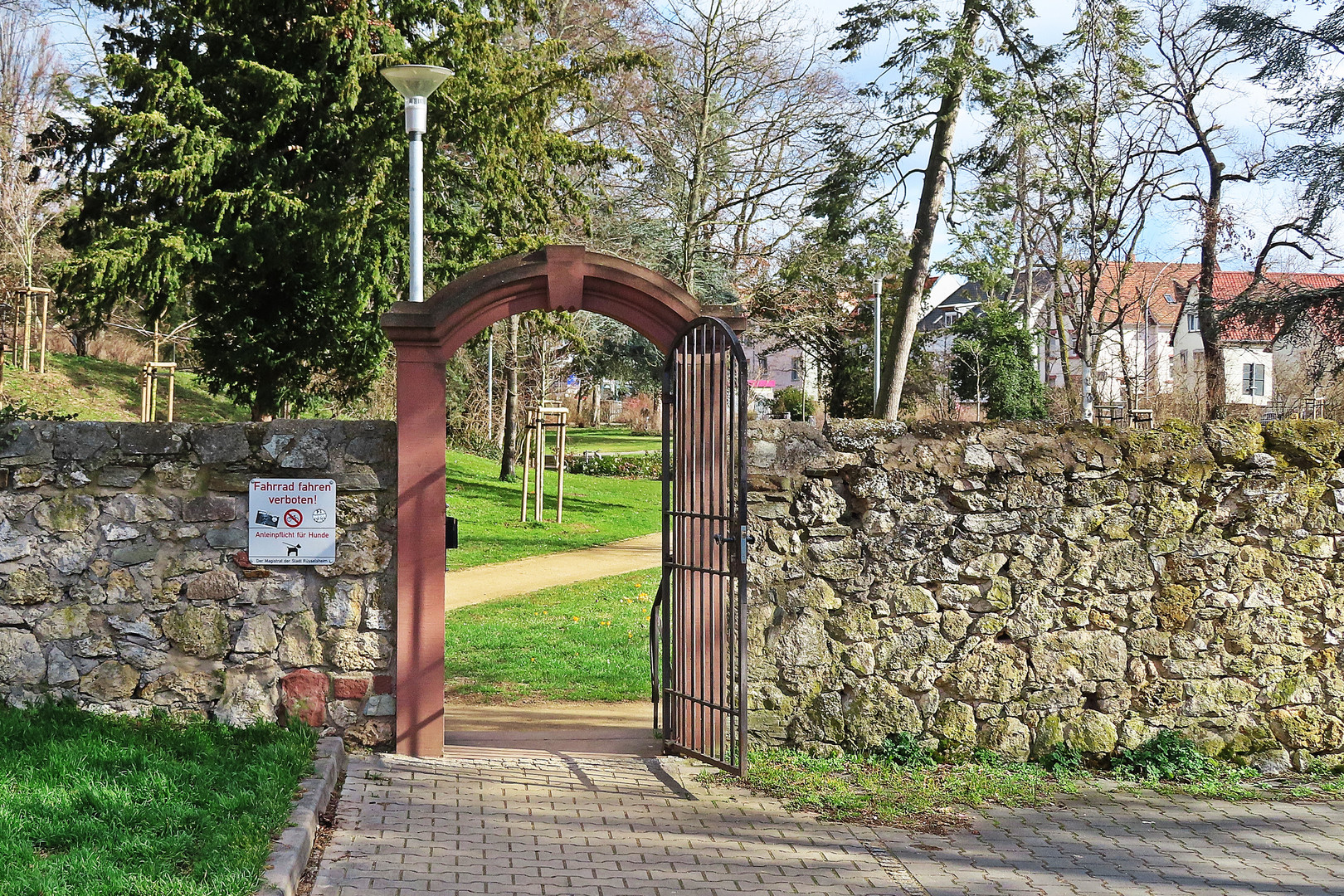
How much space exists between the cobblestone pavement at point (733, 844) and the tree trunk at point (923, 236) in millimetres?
9134

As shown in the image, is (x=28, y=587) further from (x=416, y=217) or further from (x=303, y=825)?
(x=416, y=217)

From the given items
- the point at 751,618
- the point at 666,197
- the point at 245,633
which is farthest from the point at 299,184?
the point at 751,618

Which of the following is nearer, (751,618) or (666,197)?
(751,618)

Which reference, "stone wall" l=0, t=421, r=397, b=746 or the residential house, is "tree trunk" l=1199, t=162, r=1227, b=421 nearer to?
the residential house

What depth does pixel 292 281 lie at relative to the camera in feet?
49.5

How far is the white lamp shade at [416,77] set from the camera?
8703 mm

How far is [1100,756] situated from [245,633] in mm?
5384

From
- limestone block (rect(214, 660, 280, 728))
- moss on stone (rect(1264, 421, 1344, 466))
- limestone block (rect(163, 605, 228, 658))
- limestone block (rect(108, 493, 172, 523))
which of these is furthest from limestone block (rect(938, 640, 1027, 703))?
limestone block (rect(108, 493, 172, 523))

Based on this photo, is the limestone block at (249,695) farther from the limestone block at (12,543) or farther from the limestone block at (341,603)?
the limestone block at (12,543)

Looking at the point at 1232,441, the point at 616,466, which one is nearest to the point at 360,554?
the point at 1232,441

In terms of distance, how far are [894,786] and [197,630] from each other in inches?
167

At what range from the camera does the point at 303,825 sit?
489 cm

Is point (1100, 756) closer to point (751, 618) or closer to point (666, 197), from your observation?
point (751, 618)

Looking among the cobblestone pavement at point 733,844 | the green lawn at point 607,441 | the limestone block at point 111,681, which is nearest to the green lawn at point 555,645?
the cobblestone pavement at point 733,844
